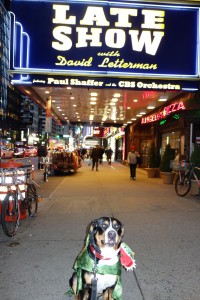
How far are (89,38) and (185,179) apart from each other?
18.8 feet

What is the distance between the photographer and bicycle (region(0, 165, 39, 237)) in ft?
21.3

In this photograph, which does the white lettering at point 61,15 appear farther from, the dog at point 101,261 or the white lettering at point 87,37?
the dog at point 101,261

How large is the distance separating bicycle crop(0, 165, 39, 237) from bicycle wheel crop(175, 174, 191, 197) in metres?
5.30

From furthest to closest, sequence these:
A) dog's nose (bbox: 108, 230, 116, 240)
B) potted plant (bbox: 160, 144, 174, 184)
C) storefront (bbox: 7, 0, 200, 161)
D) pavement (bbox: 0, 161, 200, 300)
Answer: potted plant (bbox: 160, 144, 174, 184) → storefront (bbox: 7, 0, 200, 161) → pavement (bbox: 0, 161, 200, 300) → dog's nose (bbox: 108, 230, 116, 240)

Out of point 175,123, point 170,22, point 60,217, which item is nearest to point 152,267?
point 60,217

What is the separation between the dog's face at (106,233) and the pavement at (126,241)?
1.16 metres

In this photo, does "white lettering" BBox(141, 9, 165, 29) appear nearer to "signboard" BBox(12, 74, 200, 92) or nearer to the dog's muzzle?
"signboard" BBox(12, 74, 200, 92)

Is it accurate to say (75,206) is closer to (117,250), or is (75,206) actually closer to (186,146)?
(117,250)

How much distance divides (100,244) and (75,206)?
254 inches

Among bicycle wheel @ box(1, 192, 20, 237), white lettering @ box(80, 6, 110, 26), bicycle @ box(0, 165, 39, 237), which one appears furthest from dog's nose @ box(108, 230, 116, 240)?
white lettering @ box(80, 6, 110, 26)

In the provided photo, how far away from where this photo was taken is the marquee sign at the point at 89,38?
11.3 metres

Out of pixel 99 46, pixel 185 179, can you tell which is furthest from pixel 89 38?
pixel 185 179

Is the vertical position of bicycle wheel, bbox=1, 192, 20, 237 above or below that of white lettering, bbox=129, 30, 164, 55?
below

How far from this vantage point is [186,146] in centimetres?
1546
